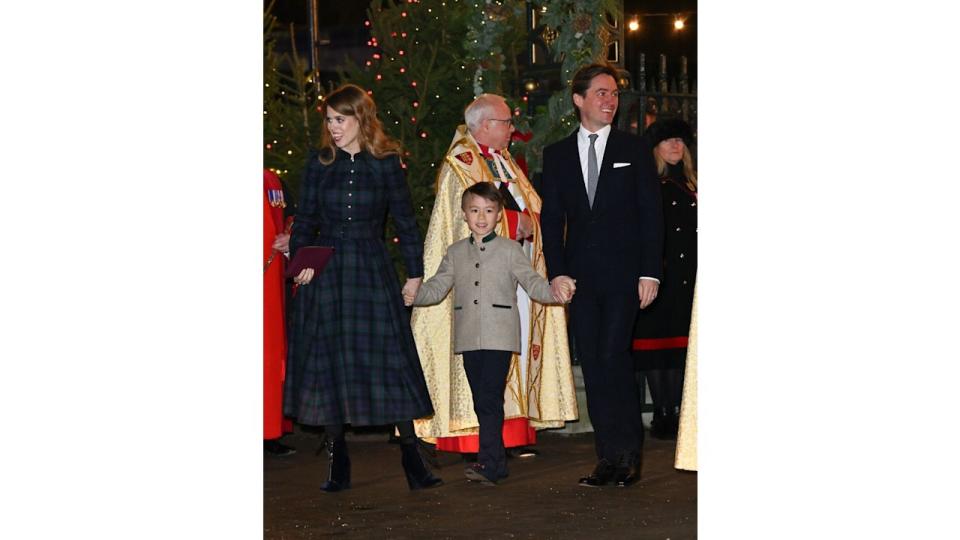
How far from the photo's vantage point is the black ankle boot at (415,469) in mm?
7539

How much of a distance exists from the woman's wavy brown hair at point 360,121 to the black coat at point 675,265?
2.64 meters

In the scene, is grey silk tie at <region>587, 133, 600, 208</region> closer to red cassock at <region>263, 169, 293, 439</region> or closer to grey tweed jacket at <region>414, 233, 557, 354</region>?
grey tweed jacket at <region>414, 233, 557, 354</region>

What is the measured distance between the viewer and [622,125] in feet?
32.9

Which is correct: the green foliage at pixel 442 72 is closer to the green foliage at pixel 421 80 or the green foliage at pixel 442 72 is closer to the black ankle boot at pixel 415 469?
the green foliage at pixel 421 80

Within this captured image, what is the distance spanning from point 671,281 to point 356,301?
2883 millimetres

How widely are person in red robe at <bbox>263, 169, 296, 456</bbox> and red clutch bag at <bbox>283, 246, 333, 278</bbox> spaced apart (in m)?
1.46

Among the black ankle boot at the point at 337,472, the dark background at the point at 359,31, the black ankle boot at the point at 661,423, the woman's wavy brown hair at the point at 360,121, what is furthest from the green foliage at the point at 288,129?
the dark background at the point at 359,31

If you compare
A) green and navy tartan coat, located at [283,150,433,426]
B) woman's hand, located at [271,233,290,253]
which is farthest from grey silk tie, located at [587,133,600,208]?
woman's hand, located at [271,233,290,253]

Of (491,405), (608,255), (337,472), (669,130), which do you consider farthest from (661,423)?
(337,472)

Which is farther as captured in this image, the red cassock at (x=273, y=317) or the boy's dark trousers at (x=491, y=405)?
the red cassock at (x=273, y=317)

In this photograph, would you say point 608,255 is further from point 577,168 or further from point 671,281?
point 671,281

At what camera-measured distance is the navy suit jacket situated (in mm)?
7422
